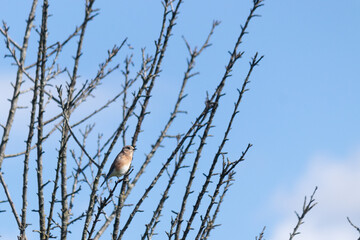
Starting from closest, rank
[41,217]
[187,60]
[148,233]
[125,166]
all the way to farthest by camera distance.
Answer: [148,233] < [41,217] < [187,60] < [125,166]

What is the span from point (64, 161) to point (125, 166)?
4.40 meters

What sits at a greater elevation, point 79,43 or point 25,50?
point 25,50

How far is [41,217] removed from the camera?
14.5 feet

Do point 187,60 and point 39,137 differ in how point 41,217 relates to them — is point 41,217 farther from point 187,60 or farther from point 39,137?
point 187,60

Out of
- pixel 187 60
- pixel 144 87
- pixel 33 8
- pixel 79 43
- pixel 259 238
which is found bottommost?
pixel 259 238

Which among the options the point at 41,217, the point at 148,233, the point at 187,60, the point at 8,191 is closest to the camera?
the point at 148,233

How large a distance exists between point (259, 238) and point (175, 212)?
806 millimetres

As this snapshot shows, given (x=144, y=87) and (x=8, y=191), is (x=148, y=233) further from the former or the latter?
(x=8, y=191)

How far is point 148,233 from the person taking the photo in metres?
4.13

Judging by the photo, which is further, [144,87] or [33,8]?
[33,8]

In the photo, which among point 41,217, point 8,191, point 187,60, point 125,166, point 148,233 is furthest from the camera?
point 125,166

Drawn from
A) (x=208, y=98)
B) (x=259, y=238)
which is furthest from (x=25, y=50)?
(x=259, y=238)

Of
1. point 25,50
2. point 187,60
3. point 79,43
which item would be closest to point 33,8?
point 25,50

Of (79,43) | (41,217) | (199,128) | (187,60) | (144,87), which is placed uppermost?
(187,60)
